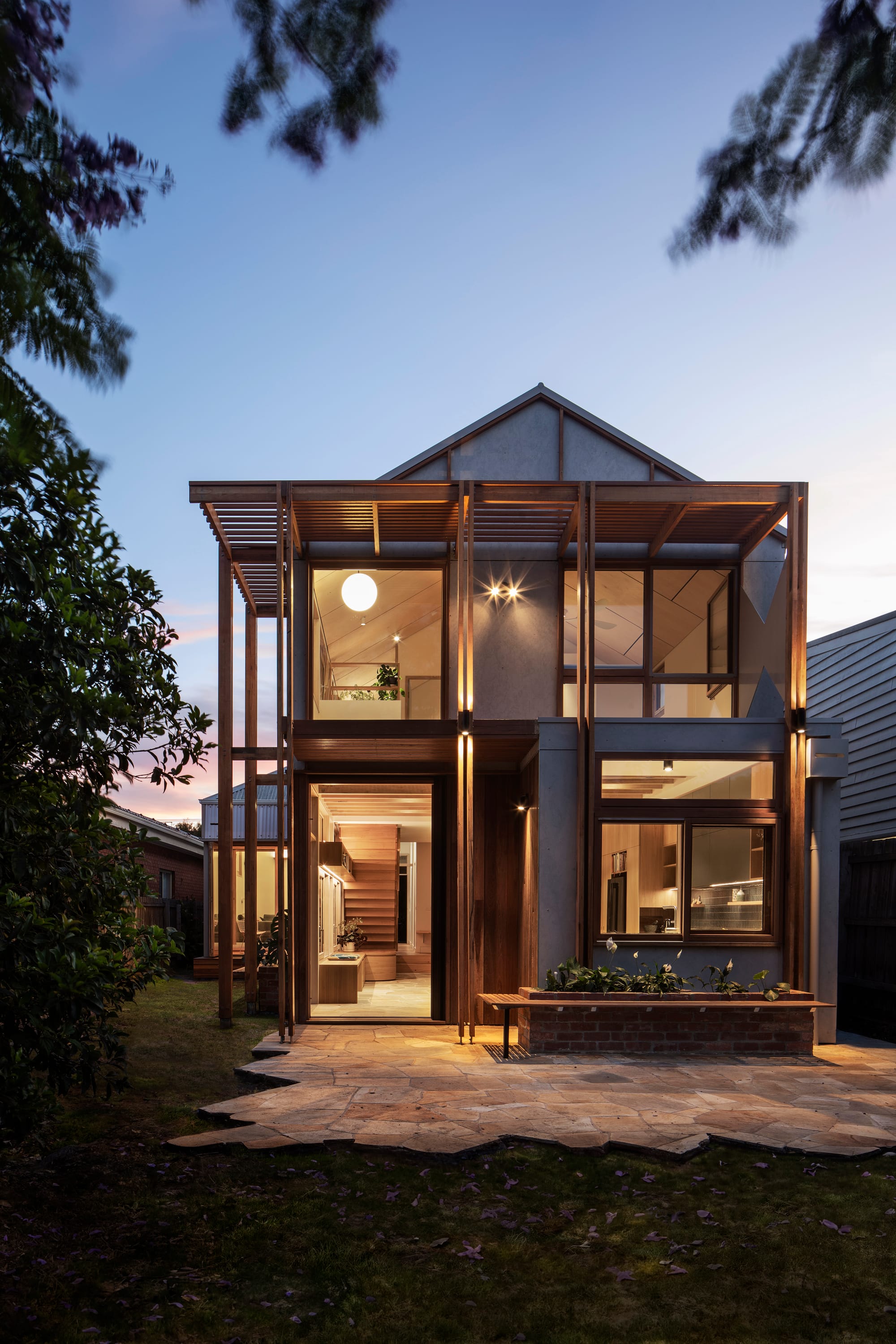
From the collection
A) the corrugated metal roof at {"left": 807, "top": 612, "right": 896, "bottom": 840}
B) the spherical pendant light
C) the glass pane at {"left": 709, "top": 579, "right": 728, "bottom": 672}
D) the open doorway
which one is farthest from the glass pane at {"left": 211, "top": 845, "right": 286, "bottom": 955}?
the corrugated metal roof at {"left": 807, "top": 612, "right": 896, "bottom": 840}

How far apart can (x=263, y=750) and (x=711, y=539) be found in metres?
5.93

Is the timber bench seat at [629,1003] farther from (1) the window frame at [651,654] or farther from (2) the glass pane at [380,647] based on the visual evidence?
(2) the glass pane at [380,647]

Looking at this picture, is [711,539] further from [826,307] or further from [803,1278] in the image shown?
[826,307]

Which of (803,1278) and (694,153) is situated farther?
(803,1278)

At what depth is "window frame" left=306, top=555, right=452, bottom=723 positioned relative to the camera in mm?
12594

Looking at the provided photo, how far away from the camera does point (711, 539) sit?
505 inches

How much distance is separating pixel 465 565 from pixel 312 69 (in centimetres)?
929

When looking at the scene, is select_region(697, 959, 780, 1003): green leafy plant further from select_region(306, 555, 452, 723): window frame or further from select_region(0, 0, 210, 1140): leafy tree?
select_region(0, 0, 210, 1140): leafy tree

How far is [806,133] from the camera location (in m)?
2.38

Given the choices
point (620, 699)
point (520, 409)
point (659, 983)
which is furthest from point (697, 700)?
point (520, 409)

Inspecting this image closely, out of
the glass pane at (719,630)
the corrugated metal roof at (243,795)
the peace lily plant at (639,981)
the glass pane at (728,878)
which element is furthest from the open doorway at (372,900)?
the glass pane at (719,630)

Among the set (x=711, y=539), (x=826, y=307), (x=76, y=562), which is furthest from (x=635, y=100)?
(x=711, y=539)

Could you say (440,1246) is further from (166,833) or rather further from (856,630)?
(166,833)

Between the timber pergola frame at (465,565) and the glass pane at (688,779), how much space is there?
280 millimetres
